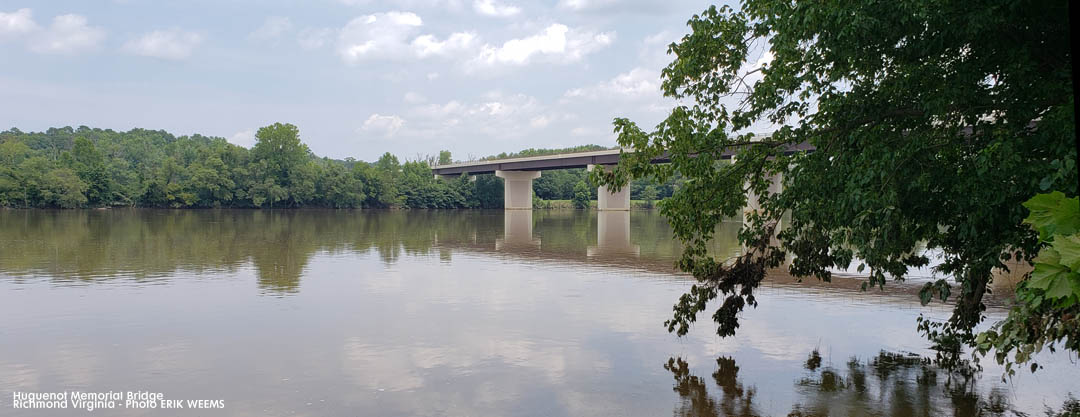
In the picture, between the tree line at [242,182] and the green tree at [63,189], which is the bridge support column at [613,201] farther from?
the green tree at [63,189]

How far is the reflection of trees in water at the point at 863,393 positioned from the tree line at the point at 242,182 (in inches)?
3883

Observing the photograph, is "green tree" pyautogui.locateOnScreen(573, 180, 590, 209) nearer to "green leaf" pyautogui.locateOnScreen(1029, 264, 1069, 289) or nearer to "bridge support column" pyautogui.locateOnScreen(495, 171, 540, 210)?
"bridge support column" pyautogui.locateOnScreen(495, 171, 540, 210)

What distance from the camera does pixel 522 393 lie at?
10.7m

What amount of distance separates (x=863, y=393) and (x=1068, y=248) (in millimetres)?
8767

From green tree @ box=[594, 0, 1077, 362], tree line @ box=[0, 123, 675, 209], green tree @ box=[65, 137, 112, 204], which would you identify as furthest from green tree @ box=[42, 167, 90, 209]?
→ green tree @ box=[594, 0, 1077, 362]

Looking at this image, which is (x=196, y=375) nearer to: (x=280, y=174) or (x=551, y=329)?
(x=551, y=329)

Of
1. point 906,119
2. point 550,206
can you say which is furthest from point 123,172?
point 906,119

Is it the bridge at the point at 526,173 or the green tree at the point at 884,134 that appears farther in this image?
the bridge at the point at 526,173

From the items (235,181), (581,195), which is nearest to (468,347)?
(235,181)

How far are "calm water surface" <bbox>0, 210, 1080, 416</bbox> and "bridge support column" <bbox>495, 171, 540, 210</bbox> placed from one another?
90.0m

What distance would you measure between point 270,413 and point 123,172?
11791 centimetres

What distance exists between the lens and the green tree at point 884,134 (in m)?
8.56

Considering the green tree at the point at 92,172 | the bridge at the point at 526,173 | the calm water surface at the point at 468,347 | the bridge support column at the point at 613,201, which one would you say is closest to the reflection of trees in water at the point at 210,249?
the calm water surface at the point at 468,347

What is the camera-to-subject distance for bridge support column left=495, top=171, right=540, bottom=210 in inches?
4523
